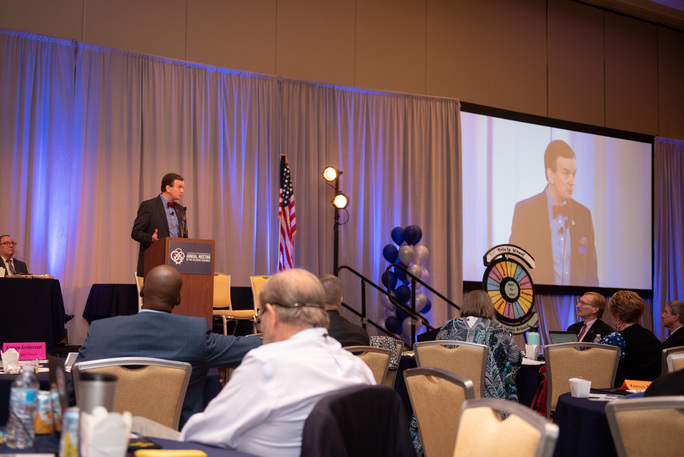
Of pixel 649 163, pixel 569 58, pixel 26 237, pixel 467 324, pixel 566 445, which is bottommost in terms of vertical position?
pixel 566 445

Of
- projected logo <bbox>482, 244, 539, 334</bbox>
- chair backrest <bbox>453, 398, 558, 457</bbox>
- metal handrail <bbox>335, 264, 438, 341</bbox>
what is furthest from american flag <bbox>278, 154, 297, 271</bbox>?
chair backrest <bbox>453, 398, 558, 457</bbox>

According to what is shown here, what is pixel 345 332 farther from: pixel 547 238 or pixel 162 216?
pixel 547 238

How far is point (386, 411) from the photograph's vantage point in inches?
76.8

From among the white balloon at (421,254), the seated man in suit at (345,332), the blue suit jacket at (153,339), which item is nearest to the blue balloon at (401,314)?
the white balloon at (421,254)

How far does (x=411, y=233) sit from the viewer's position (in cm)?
959

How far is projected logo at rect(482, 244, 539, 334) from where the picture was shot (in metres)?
9.34

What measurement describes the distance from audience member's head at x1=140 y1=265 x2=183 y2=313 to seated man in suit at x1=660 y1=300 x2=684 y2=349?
3.51 meters

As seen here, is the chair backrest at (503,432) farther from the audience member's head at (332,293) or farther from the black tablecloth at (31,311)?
the black tablecloth at (31,311)

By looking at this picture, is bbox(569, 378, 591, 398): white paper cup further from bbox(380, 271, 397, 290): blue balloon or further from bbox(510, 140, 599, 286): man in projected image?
bbox(510, 140, 599, 286): man in projected image

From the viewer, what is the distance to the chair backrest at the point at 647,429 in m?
2.22

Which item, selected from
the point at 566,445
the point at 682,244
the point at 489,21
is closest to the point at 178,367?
the point at 566,445

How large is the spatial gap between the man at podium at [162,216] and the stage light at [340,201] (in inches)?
116

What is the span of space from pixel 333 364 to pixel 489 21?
34.8ft

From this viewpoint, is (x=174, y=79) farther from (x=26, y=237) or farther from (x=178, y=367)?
(x=178, y=367)
